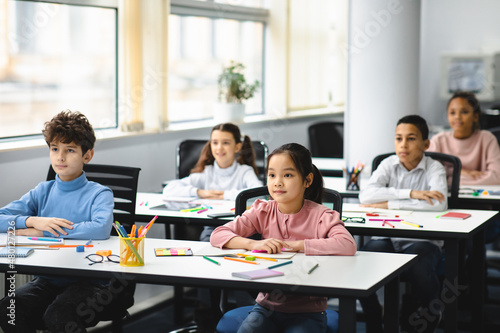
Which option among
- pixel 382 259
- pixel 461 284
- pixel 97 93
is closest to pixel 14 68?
pixel 97 93

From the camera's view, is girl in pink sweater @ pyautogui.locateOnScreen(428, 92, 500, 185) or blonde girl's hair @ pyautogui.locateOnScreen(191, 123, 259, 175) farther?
girl in pink sweater @ pyautogui.locateOnScreen(428, 92, 500, 185)

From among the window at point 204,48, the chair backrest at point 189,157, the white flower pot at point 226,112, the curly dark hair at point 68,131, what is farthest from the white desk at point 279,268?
the white flower pot at point 226,112

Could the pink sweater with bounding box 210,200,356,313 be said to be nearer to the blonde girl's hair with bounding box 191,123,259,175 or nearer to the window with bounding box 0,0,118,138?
the blonde girl's hair with bounding box 191,123,259,175

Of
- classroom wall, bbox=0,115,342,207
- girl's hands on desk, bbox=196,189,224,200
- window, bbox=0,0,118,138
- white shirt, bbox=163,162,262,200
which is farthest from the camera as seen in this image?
white shirt, bbox=163,162,262,200

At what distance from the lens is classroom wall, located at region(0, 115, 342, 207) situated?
3863 millimetres

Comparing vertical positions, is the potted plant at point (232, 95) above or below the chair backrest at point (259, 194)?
above

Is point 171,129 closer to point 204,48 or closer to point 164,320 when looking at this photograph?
point 204,48

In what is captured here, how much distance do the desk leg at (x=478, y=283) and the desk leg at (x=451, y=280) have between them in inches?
23.2

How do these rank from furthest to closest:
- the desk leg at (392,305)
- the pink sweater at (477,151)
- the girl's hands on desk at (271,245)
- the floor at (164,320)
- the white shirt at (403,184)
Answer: the pink sweater at (477,151) → the floor at (164,320) → the white shirt at (403,184) → the girl's hands on desk at (271,245) → the desk leg at (392,305)

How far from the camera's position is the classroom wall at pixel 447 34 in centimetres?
796

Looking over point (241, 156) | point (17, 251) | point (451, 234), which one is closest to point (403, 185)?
point (451, 234)

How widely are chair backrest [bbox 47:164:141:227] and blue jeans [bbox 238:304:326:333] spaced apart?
1.06 metres

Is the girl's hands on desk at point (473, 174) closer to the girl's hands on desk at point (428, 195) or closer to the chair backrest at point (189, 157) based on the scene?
the girl's hands on desk at point (428, 195)

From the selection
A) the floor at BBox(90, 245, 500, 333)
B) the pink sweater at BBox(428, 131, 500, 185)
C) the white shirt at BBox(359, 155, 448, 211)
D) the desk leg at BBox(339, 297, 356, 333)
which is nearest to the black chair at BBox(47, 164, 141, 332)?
the floor at BBox(90, 245, 500, 333)
